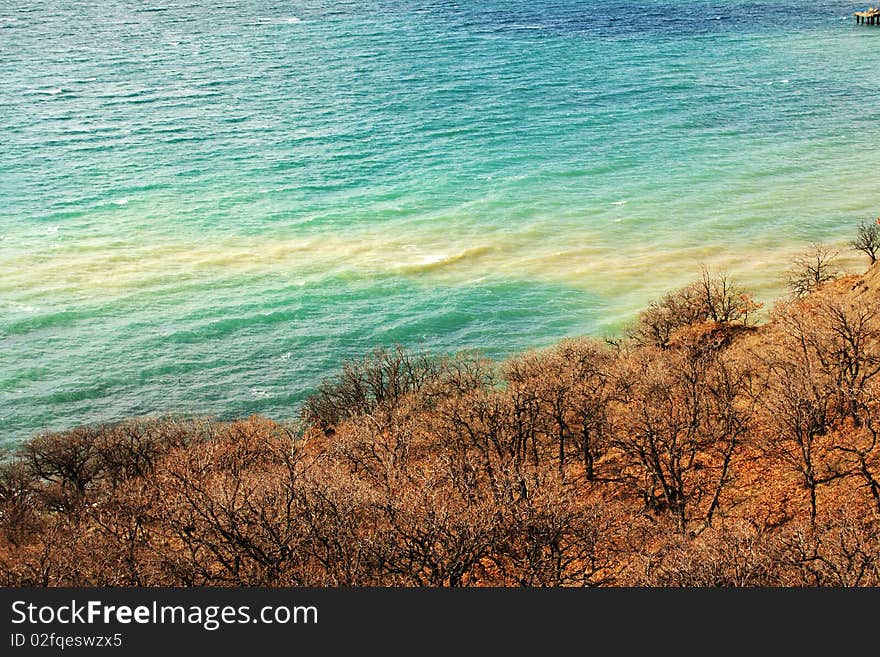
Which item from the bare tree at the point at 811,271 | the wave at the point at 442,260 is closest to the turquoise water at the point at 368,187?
the wave at the point at 442,260

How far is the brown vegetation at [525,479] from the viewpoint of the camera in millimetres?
32969

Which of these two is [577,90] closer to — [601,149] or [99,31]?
[601,149]

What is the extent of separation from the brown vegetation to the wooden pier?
5662 inches

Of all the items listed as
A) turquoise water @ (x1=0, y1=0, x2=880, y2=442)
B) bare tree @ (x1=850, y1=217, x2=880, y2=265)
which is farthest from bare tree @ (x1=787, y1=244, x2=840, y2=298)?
turquoise water @ (x1=0, y1=0, x2=880, y2=442)

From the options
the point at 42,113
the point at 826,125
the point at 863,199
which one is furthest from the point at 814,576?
the point at 42,113

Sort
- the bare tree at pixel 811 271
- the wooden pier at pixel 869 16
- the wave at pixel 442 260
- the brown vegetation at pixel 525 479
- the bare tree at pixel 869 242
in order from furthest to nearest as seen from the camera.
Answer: the wooden pier at pixel 869 16, the wave at pixel 442 260, the bare tree at pixel 869 242, the bare tree at pixel 811 271, the brown vegetation at pixel 525 479

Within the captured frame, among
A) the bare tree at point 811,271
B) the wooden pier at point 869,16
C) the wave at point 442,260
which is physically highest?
the wooden pier at point 869,16

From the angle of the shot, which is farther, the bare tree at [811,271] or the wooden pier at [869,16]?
the wooden pier at [869,16]

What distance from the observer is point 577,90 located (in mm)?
136750

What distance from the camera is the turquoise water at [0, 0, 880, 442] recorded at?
78.4m

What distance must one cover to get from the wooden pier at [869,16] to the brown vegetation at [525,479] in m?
144

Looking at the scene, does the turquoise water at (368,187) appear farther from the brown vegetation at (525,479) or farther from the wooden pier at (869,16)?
the brown vegetation at (525,479)

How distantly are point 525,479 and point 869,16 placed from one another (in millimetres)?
181891

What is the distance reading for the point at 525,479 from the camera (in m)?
38.4
